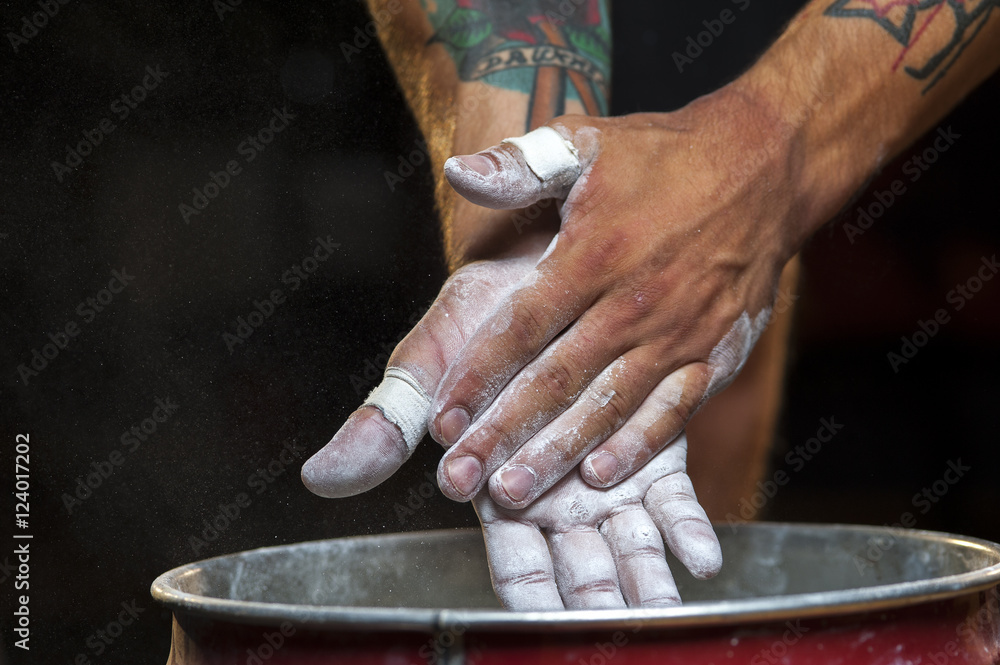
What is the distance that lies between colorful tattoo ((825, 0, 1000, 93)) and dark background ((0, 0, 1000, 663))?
51 cm

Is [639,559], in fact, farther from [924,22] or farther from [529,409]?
[924,22]

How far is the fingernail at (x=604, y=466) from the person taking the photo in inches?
27.7

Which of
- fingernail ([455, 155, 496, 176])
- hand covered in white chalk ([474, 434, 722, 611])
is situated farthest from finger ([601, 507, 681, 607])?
fingernail ([455, 155, 496, 176])

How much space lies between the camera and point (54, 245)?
1.03 metres

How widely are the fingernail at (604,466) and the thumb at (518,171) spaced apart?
0.78 ft

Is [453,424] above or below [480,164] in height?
below

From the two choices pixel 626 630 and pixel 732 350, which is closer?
pixel 626 630

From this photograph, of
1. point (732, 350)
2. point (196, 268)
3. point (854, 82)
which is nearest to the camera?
point (732, 350)

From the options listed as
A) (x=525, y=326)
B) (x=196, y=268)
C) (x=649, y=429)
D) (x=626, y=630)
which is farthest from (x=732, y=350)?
(x=196, y=268)

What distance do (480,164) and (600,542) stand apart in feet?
1.13

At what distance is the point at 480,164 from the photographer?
667 millimetres

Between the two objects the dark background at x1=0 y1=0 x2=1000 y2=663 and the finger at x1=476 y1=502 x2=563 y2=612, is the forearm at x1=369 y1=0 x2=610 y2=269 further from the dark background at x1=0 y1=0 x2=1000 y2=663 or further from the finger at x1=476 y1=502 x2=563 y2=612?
the finger at x1=476 y1=502 x2=563 y2=612

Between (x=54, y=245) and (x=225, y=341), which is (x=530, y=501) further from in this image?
(x=54, y=245)

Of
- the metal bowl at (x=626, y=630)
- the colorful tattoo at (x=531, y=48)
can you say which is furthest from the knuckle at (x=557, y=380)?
the colorful tattoo at (x=531, y=48)
